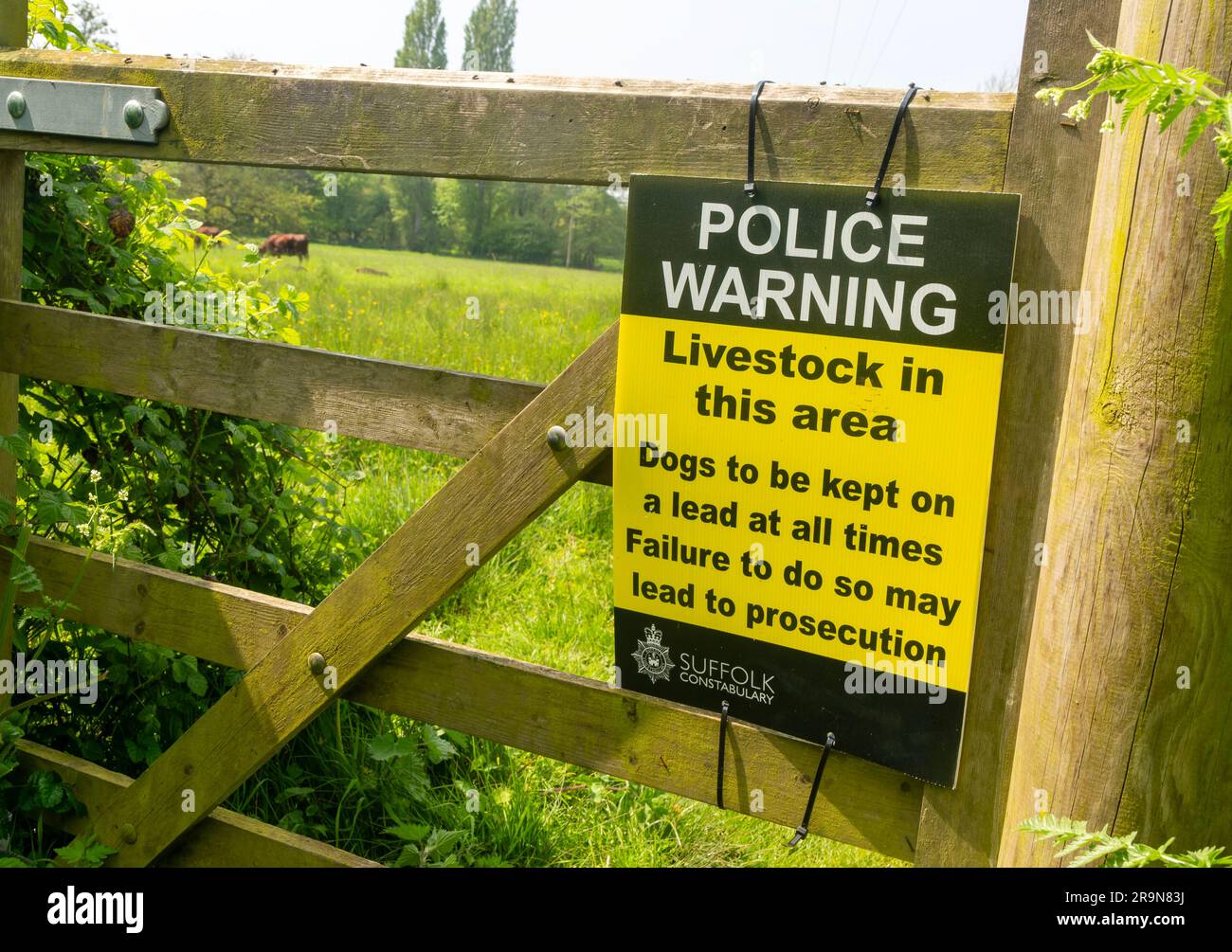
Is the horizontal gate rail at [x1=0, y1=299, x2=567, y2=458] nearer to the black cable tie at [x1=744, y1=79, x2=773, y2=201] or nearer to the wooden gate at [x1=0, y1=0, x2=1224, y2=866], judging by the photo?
the wooden gate at [x1=0, y1=0, x2=1224, y2=866]

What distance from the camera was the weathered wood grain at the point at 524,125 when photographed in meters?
1.54

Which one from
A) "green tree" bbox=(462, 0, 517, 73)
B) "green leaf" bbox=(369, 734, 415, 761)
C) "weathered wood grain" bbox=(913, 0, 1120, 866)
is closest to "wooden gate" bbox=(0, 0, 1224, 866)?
"weathered wood grain" bbox=(913, 0, 1120, 866)

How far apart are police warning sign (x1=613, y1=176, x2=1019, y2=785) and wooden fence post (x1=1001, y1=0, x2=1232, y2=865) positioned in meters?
0.17

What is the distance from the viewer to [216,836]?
97.8 inches

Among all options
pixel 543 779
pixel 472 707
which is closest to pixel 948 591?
pixel 472 707

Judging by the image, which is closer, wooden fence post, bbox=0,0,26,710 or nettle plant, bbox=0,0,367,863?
wooden fence post, bbox=0,0,26,710

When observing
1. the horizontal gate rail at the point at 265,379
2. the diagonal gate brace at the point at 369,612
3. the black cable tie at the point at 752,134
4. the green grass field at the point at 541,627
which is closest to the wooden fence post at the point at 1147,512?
the black cable tie at the point at 752,134

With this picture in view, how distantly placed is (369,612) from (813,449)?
0.98 meters

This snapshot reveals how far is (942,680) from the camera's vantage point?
162 cm

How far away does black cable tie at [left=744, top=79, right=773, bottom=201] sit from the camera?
1.62 metres

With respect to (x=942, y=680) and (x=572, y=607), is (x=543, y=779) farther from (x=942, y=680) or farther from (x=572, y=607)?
(x=942, y=680)

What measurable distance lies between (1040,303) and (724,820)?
214 centimetres

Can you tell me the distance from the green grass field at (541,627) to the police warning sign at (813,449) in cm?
140
